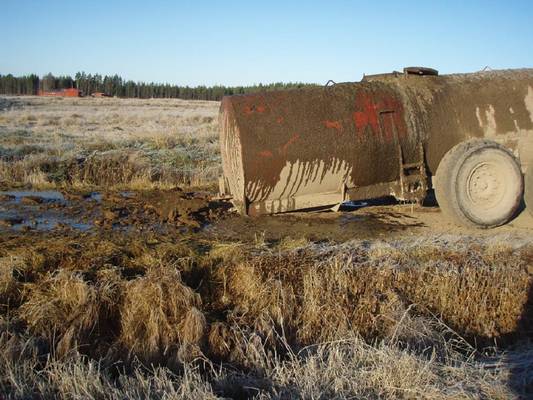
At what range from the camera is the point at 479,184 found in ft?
26.0

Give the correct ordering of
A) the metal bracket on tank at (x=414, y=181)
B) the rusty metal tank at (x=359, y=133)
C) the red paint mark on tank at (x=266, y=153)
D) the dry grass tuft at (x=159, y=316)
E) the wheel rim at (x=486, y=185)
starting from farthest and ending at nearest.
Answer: the metal bracket on tank at (x=414, y=181), the wheel rim at (x=486, y=185), the rusty metal tank at (x=359, y=133), the red paint mark on tank at (x=266, y=153), the dry grass tuft at (x=159, y=316)

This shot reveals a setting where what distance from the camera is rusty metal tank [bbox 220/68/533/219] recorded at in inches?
295

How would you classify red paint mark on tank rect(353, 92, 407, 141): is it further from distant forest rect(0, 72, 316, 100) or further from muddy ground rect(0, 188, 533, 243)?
distant forest rect(0, 72, 316, 100)

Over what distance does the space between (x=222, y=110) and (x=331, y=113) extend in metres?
1.62

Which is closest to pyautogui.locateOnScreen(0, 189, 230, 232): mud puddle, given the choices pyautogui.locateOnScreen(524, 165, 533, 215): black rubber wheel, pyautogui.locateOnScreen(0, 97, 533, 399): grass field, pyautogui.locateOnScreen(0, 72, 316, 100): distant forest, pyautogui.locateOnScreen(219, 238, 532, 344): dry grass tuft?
pyautogui.locateOnScreen(0, 97, 533, 399): grass field

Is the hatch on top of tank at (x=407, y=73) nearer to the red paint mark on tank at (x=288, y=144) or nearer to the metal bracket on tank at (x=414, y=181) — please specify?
the metal bracket on tank at (x=414, y=181)

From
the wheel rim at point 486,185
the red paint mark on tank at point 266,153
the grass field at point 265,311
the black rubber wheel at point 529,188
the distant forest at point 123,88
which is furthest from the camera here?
the distant forest at point 123,88

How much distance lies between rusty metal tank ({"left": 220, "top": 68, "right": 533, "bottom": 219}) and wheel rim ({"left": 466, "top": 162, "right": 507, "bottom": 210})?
60 centimetres

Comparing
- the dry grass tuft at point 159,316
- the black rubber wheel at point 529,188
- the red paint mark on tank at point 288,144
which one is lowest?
the dry grass tuft at point 159,316

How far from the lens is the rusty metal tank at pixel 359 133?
24.6 feet

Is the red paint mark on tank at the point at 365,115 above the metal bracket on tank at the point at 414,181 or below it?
above

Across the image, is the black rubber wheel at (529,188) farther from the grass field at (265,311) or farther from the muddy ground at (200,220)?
the grass field at (265,311)

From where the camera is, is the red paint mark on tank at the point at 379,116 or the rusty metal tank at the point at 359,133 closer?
the rusty metal tank at the point at 359,133

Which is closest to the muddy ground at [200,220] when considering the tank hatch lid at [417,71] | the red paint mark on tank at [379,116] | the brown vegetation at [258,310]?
the brown vegetation at [258,310]
